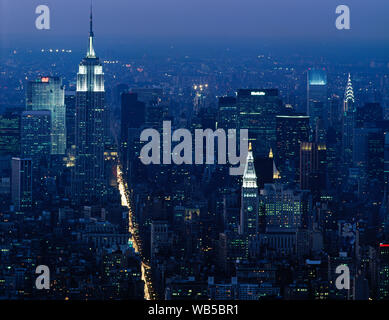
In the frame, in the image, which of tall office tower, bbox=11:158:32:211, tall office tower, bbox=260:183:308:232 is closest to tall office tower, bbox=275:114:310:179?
tall office tower, bbox=260:183:308:232

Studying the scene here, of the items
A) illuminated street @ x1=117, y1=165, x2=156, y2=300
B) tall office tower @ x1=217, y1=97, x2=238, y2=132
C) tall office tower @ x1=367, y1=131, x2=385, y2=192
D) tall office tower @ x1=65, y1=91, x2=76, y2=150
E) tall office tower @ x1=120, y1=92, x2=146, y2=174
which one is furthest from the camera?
tall office tower @ x1=65, y1=91, x2=76, y2=150

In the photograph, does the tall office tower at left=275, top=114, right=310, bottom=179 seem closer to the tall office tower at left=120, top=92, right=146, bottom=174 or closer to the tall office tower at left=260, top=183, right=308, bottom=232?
the tall office tower at left=260, top=183, right=308, bottom=232

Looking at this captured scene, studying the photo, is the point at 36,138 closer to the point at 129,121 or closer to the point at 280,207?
the point at 129,121

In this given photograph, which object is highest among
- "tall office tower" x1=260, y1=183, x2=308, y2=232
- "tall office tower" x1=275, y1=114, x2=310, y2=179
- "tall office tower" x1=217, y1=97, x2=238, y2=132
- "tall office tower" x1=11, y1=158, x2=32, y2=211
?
"tall office tower" x1=217, y1=97, x2=238, y2=132

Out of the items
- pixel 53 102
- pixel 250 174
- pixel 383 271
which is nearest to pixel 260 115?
pixel 250 174

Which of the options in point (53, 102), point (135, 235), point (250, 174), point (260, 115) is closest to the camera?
point (135, 235)
